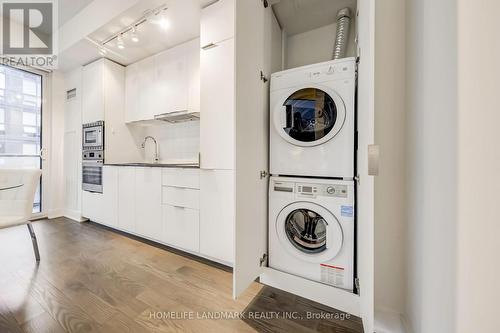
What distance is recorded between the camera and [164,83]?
2.42 metres

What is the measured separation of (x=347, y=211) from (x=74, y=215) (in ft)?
12.3

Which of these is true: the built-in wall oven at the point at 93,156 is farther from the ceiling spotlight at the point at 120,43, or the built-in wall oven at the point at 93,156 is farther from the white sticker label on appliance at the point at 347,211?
the white sticker label on appliance at the point at 347,211

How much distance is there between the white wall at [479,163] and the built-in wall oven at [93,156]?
3.25 m

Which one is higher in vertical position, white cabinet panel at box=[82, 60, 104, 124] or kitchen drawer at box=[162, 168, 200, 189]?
white cabinet panel at box=[82, 60, 104, 124]

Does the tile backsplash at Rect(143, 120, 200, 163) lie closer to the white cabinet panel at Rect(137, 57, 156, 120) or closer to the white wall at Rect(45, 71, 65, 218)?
the white cabinet panel at Rect(137, 57, 156, 120)

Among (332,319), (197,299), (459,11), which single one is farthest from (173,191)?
(459,11)

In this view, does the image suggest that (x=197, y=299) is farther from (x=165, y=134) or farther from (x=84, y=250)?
(x=165, y=134)

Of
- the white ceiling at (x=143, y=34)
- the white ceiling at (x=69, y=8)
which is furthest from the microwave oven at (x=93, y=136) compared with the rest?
the white ceiling at (x=69, y=8)

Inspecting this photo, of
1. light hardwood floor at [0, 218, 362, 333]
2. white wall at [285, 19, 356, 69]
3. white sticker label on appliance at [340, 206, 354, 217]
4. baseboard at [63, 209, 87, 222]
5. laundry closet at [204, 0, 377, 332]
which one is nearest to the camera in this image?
laundry closet at [204, 0, 377, 332]

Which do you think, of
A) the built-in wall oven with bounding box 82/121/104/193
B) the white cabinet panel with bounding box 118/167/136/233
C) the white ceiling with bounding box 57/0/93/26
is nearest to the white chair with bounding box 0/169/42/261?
the white cabinet panel with bounding box 118/167/136/233

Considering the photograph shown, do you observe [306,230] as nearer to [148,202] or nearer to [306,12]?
[148,202]

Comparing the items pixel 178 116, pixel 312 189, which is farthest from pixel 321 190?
pixel 178 116

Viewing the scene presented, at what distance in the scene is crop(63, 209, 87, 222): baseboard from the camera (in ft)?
9.31

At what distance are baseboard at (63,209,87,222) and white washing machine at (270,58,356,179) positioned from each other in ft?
10.1
